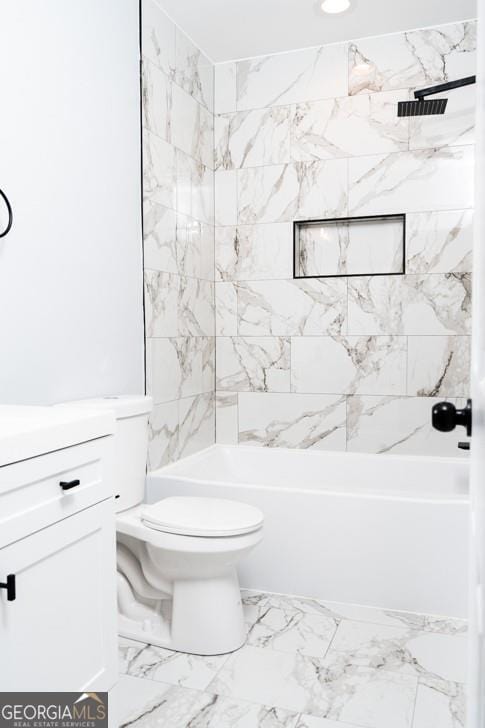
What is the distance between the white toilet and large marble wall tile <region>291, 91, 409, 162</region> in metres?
1.78

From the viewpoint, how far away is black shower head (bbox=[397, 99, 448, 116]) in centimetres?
256

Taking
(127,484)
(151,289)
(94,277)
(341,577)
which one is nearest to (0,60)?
(94,277)

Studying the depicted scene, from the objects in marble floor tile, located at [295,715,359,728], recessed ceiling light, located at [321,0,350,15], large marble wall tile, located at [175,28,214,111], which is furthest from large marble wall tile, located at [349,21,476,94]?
marble floor tile, located at [295,715,359,728]

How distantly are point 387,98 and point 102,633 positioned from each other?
9.17 ft

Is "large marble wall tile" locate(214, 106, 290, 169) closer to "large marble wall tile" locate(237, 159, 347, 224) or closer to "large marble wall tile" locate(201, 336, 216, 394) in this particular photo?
"large marble wall tile" locate(237, 159, 347, 224)

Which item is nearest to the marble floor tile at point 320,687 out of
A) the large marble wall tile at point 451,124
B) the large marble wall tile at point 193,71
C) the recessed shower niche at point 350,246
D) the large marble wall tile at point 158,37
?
the recessed shower niche at point 350,246

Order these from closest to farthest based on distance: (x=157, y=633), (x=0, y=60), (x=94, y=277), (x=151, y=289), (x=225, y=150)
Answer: (x=0, y=60)
(x=157, y=633)
(x=94, y=277)
(x=151, y=289)
(x=225, y=150)

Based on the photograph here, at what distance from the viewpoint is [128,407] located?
212 centimetres

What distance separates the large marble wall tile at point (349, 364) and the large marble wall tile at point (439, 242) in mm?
411

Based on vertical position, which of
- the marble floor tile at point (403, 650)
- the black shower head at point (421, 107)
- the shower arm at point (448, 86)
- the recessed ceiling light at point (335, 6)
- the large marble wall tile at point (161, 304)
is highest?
Answer: the recessed ceiling light at point (335, 6)

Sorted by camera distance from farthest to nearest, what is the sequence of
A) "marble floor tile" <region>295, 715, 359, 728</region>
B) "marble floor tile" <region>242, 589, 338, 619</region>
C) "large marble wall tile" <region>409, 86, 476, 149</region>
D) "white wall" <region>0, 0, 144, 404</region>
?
"large marble wall tile" <region>409, 86, 476, 149</region> → "marble floor tile" <region>242, 589, 338, 619</region> → "white wall" <region>0, 0, 144, 404</region> → "marble floor tile" <region>295, 715, 359, 728</region>

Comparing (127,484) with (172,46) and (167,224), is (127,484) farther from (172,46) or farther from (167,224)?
(172,46)

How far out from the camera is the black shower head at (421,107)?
101 inches

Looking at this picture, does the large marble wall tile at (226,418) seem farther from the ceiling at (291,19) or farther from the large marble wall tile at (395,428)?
the ceiling at (291,19)
